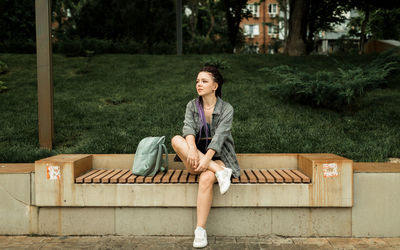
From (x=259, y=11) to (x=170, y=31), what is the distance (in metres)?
31.4

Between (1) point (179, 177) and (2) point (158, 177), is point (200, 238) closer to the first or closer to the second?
(1) point (179, 177)

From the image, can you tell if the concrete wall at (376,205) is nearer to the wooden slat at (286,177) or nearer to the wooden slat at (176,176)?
the wooden slat at (286,177)

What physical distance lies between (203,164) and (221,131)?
1.53 ft

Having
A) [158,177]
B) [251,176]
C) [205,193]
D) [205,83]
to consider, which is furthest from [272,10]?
[205,193]

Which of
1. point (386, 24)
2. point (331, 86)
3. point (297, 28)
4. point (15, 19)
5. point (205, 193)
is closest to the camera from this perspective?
point (205, 193)

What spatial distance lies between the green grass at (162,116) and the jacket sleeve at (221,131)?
177 cm

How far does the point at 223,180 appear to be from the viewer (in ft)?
11.7

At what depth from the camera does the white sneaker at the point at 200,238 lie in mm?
3465

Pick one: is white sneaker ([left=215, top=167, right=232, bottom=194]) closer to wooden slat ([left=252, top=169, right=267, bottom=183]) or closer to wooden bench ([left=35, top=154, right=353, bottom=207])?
wooden bench ([left=35, top=154, right=353, bottom=207])

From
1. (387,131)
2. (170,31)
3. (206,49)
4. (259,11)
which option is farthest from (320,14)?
(259,11)

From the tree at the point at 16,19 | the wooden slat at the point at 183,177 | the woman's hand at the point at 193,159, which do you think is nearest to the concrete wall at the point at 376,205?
the woman's hand at the point at 193,159

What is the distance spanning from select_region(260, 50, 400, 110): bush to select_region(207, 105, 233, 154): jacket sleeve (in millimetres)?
3593

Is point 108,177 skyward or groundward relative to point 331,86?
groundward

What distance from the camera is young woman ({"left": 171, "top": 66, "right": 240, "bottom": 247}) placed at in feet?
11.8
